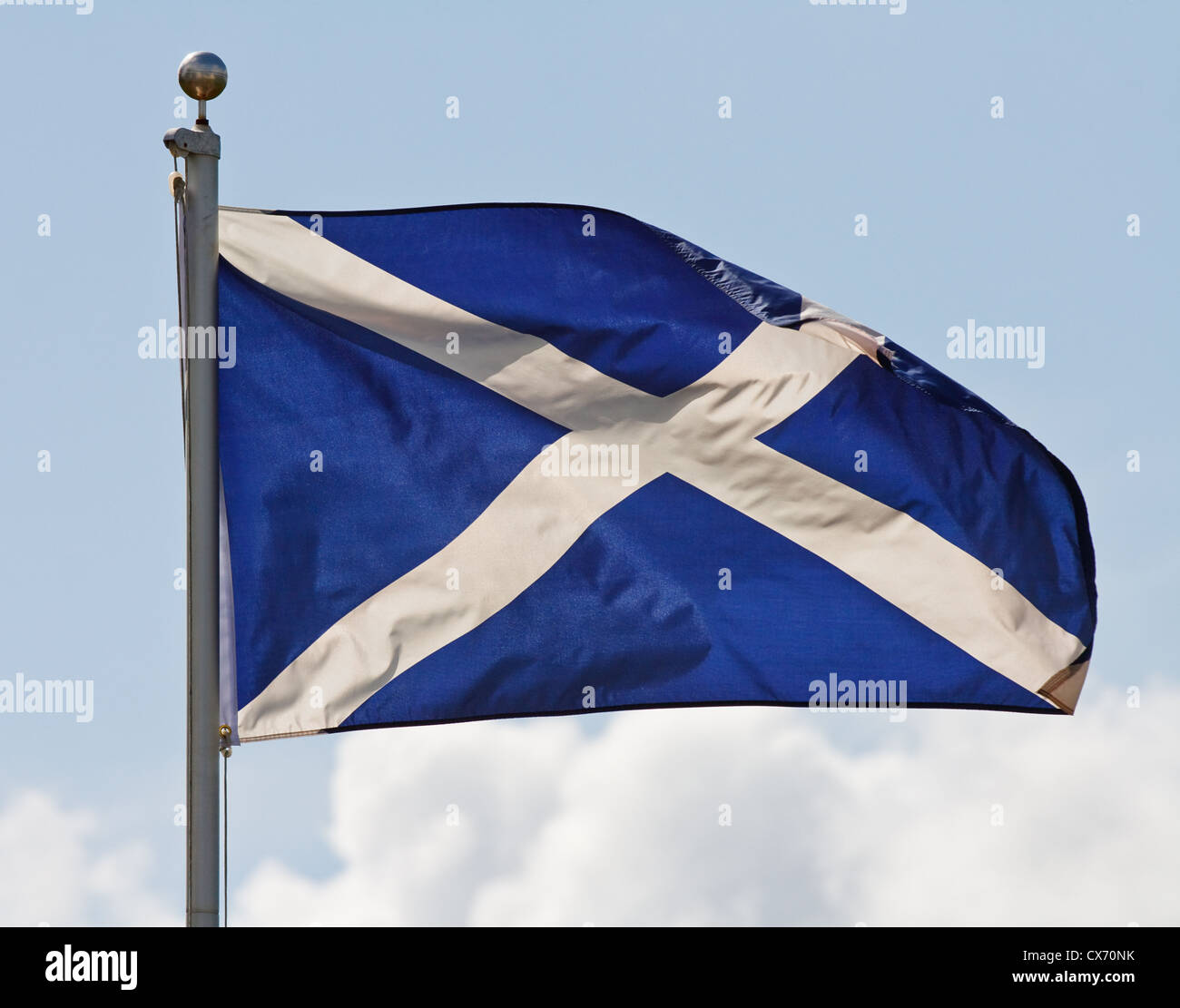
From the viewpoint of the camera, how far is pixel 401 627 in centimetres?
1040

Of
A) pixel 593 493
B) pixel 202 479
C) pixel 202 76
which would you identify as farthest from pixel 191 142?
pixel 593 493

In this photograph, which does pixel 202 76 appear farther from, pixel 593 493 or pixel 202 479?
pixel 593 493

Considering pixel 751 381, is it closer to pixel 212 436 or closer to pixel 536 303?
pixel 536 303

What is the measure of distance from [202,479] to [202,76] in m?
2.07

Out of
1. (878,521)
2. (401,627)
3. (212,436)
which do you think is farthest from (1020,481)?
(212,436)

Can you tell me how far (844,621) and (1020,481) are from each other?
4.49 feet

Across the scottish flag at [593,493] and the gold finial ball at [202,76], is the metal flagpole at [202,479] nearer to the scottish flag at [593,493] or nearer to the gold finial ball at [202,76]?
the gold finial ball at [202,76]

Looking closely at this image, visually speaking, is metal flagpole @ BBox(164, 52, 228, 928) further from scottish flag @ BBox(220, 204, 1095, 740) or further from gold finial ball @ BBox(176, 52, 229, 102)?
scottish flag @ BBox(220, 204, 1095, 740)

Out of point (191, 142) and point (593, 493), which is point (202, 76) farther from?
point (593, 493)

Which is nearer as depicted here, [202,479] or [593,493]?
[202,479]

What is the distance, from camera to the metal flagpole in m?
8.96

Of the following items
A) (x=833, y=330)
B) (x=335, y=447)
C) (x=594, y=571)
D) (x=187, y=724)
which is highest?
(x=833, y=330)

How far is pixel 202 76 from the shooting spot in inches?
383

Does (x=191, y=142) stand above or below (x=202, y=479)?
above
